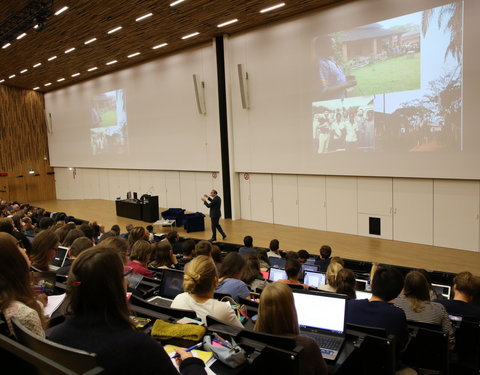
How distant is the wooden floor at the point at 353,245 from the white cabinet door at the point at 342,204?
28 cm

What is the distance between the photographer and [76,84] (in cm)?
2133

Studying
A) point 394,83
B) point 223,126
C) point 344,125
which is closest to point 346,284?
point 394,83

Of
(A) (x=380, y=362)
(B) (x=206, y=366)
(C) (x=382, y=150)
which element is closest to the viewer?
(B) (x=206, y=366)

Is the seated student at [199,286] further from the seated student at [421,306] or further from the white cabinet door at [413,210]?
the white cabinet door at [413,210]

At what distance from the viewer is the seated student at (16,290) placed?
1.90 metres

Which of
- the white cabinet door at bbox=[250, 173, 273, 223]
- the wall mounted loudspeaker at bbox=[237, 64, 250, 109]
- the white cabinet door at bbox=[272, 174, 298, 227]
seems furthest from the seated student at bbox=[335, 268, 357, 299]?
the wall mounted loudspeaker at bbox=[237, 64, 250, 109]

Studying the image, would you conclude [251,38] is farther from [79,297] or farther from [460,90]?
[79,297]

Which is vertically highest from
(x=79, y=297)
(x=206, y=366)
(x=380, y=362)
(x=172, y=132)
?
(x=172, y=132)

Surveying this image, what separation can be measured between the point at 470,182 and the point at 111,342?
379 inches

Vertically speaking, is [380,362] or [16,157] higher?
[16,157]

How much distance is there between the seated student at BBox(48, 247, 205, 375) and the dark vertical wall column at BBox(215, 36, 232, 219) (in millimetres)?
12650

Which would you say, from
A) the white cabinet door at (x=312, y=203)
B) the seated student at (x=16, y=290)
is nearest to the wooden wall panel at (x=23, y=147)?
the white cabinet door at (x=312, y=203)

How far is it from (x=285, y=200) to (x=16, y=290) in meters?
11.2

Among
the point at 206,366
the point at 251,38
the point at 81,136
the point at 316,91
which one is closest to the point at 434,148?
the point at 316,91
